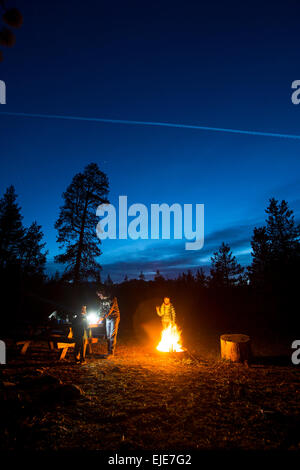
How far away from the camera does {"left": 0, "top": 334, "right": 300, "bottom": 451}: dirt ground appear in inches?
158

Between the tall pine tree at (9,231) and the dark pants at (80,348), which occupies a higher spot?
the tall pine tree at (9,231)

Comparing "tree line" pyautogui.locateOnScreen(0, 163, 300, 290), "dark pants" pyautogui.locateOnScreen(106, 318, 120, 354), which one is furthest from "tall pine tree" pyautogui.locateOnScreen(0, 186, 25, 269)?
"dark pants" pyautogui.locateOnScreen(106, 318, 120, 354)

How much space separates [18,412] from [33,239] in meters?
27.0

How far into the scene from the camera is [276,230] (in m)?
29.3

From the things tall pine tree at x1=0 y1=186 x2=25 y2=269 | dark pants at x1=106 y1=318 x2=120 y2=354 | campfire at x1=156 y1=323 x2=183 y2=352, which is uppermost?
tall pine tree at x1=0 y1=186 x2=25 y2=269

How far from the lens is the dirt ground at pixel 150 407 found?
13.2ft

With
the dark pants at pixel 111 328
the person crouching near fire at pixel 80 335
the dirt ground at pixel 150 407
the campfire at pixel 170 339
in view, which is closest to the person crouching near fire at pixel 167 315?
the campfire at pixel 170 339

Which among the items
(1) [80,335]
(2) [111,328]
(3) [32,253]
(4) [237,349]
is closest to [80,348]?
(1) [80,335]

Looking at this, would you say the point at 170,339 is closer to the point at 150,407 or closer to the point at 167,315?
the point at 167,315

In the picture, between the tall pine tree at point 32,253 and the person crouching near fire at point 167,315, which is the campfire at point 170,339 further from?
the tall pine tree at point 32,253

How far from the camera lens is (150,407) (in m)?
5.41

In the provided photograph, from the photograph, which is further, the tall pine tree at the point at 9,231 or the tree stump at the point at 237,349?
the tall pine tree at the point at 9,231

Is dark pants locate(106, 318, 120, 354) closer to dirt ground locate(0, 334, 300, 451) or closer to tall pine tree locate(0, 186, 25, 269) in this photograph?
dirt ground locate(0, 334, 300, 451)

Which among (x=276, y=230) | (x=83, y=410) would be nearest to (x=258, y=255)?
(x=276, y=230)
